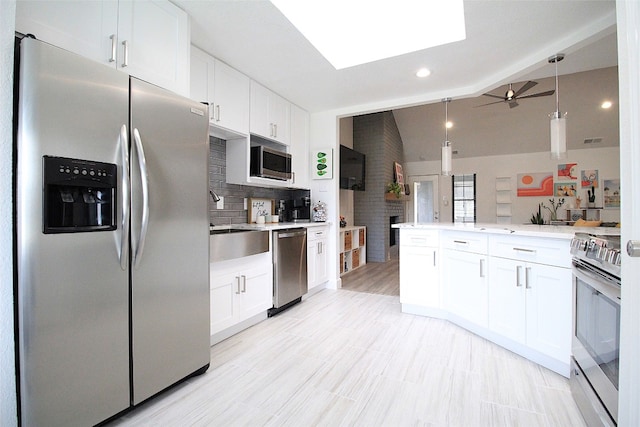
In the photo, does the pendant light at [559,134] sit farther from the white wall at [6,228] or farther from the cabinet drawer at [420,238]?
the white wall at [6,228]

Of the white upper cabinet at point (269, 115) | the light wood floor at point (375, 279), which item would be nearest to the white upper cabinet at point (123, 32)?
the white upper cabinet at point (269, 115)

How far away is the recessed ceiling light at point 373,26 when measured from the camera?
2436mm

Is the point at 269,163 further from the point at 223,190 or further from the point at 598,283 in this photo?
the point at 598,283

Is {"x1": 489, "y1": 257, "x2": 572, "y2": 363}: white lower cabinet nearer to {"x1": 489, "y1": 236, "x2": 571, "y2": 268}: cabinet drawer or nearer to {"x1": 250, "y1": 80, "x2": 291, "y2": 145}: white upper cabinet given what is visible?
{"x1": 489, "y1": 236, "x2": 571, "y2": 268}: cabinet drawer

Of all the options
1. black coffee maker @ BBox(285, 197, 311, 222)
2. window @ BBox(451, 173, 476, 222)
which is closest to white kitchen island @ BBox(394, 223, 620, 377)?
black coffee maker @ BBox(285, 197, 311, 222)

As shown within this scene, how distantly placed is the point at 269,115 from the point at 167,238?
7.30ft

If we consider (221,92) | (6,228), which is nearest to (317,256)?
(221,92)

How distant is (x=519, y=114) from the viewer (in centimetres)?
660

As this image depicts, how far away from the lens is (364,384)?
1827 mm

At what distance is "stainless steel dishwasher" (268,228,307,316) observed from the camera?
2994mm

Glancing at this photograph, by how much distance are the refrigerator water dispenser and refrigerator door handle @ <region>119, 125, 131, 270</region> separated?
4 centimetres

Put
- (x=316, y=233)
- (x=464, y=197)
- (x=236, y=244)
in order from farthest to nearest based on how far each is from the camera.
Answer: (x=464, y=197) < (x=316, y=233) < (x=236, y=244)

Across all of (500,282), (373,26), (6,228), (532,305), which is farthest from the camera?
(373,26)

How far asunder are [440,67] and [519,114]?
497 cm
